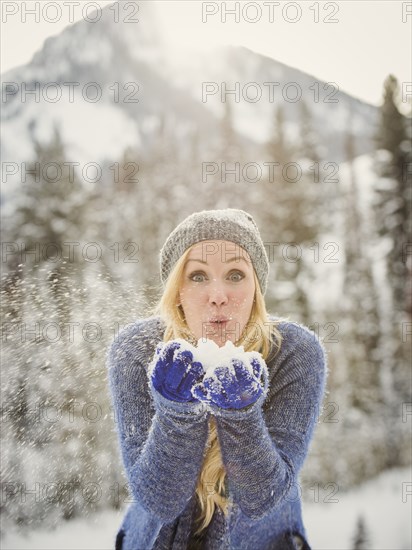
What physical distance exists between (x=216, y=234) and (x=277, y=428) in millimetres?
757

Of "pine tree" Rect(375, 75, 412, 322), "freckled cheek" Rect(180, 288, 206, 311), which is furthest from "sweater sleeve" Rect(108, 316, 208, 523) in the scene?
"pine tree" Rect(375, 75, 412, 322)

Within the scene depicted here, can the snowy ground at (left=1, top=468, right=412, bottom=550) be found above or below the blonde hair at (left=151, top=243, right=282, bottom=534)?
below

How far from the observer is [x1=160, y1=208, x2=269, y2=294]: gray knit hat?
2.15m

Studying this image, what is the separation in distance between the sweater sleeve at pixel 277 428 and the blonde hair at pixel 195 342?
0.32 feet

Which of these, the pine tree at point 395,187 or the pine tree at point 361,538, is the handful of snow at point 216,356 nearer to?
the pine tree at point 361,538

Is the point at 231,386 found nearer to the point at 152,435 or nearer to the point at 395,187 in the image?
the point at 152,435

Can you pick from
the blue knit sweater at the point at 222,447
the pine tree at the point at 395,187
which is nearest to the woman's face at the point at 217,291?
the blue knit sweater at the point at 222,447

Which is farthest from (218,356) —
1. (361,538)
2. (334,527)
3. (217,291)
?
(334,527)

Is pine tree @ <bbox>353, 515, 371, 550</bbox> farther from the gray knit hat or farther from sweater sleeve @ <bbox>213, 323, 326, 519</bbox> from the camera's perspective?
the gray knit hat

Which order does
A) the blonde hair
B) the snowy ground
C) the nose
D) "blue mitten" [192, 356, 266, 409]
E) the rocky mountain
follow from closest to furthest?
"blue mitten" [192, 356, 266, 409] → the nose → the blonde hair → the snowy ground → the rocky mountain

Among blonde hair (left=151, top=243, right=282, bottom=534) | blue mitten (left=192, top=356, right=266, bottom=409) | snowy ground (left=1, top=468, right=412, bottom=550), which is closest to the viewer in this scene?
blue mitten (left=192, top=356, right=266, bottom=409)

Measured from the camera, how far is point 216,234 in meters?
2.14

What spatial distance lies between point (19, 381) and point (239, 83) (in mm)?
17111

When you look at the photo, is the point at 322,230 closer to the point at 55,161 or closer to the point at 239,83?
the point at 239,83
